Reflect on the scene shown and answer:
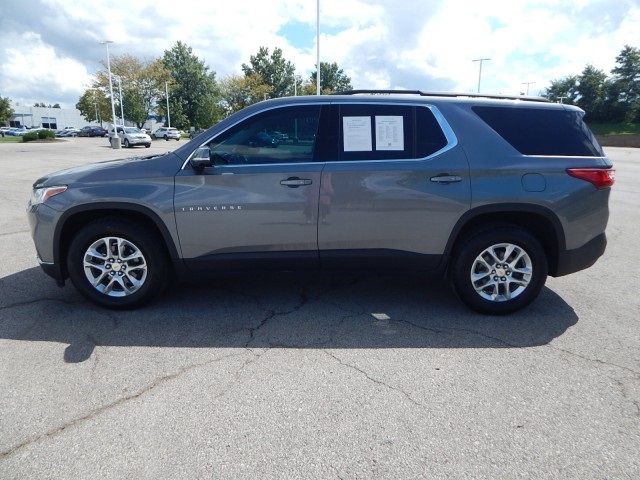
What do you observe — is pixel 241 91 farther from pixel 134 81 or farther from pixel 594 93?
pixel 594 93

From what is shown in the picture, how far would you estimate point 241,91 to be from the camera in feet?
218

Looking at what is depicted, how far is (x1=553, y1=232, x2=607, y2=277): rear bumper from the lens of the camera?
3.94 meters

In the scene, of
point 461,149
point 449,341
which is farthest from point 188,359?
point 461,149

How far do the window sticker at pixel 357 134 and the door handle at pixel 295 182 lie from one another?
429 millimetres

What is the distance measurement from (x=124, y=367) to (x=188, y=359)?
0.42 meters

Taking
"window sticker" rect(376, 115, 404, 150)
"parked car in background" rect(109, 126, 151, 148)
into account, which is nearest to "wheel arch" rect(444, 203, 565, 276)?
"window sticker" rect(376, 115, 404, 150)

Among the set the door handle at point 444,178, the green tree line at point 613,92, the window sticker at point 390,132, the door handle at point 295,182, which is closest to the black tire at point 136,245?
the door handle at point 295,182

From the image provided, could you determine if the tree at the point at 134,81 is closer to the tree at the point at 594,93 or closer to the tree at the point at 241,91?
the tree at the point at 241,91

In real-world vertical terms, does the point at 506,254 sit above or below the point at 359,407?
above

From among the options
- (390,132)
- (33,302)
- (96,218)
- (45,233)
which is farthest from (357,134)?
(33,302)

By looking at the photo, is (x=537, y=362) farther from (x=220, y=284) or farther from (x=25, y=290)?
(x=25, y=290)

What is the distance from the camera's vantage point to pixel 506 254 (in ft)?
12.9

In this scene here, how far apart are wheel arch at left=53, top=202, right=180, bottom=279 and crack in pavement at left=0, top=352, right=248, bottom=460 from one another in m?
1.11

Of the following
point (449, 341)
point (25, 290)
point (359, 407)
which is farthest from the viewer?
point (25, 290)
